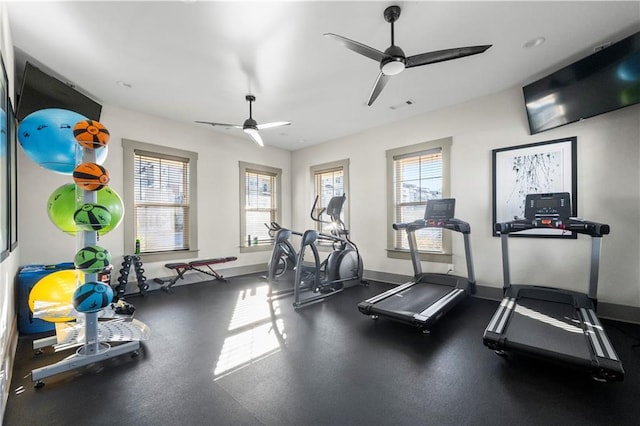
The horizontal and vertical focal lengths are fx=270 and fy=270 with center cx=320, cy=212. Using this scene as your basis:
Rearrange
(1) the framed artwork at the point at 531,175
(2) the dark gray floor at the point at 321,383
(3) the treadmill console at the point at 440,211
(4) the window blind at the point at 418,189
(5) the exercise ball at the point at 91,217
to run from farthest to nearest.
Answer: (4) the window blind at the point at 418,189 < (3) the treadmill console at the point at 440,211 < (1) the framed artwork at the point at 531,175 < (5) the exercise ball at the point at 91,217 < (2) the dark gray floor at the point at 321,383

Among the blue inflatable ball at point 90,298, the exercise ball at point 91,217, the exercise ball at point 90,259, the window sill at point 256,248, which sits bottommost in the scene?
the window sill at point 256,248

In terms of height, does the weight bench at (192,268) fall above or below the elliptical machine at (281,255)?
below

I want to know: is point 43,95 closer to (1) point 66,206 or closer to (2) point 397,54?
(1) point 66,206

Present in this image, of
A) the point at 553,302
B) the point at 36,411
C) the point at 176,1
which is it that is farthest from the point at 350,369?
the point at 176,1

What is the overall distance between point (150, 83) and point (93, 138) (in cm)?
196

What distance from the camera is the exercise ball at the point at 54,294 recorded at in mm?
2586

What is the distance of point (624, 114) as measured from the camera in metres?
3.21

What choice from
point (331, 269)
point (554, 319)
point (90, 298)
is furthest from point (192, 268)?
point (554, 319)

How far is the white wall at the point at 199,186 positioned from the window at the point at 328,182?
92cm

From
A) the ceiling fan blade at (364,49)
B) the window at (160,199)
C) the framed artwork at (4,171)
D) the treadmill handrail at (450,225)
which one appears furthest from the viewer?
the window at (160,199)

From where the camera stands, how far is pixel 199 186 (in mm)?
5477

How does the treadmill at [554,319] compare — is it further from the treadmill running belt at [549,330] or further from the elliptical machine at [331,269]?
the elliptical machine at [331,269]

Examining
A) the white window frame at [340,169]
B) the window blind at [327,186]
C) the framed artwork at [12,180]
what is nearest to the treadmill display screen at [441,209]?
the white window frame at [340,169]

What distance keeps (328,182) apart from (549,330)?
4913mm
